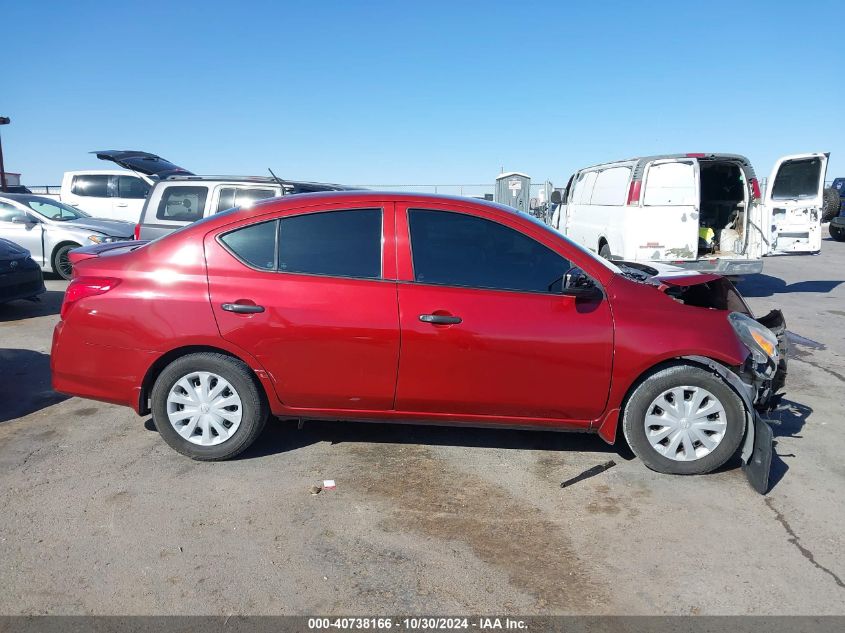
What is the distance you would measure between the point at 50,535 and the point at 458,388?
232 centimetres

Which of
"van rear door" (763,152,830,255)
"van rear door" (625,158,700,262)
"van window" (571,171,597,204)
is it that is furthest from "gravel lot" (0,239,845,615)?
"van window" (571,171,597,204)

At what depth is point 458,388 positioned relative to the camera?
3.80 meters

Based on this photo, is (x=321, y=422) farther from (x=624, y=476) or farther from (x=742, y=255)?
(x=742, y=255)

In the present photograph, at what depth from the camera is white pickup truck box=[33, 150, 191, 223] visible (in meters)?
15.0

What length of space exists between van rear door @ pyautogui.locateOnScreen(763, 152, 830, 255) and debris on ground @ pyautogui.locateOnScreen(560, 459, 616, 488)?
7.66 m

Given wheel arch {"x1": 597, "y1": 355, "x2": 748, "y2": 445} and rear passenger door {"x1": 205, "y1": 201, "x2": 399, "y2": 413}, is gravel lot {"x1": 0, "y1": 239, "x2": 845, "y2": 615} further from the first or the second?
rear passenger door {"x1": 205, "y1": 201, "x2": 399, "y2": 413}

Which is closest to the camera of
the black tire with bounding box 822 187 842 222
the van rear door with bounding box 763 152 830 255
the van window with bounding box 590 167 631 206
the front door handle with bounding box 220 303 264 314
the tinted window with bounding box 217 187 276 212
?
the front door handle with bounding box 220 303 264 314

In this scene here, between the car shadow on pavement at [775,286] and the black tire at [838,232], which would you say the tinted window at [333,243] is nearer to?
the car shadow on pavement at [775,286]

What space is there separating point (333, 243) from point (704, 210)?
9.16 m

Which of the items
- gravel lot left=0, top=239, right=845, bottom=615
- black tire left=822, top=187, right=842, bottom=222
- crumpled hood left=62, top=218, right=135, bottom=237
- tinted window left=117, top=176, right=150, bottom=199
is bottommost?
gravel lot left=0, top=239, right=845, bottom=615

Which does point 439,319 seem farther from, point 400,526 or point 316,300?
point 400,526

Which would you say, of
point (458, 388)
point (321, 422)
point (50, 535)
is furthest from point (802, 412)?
point (50, 535)

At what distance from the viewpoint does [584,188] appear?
40.7 feet

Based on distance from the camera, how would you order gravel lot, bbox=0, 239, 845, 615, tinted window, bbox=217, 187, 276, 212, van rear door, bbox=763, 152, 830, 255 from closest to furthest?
gravel lot, bbox=0, 239, 845, 615
tinted window, bbox=217, 187, 276, 212
van rear door, bbox=763, 152, 830, 255
